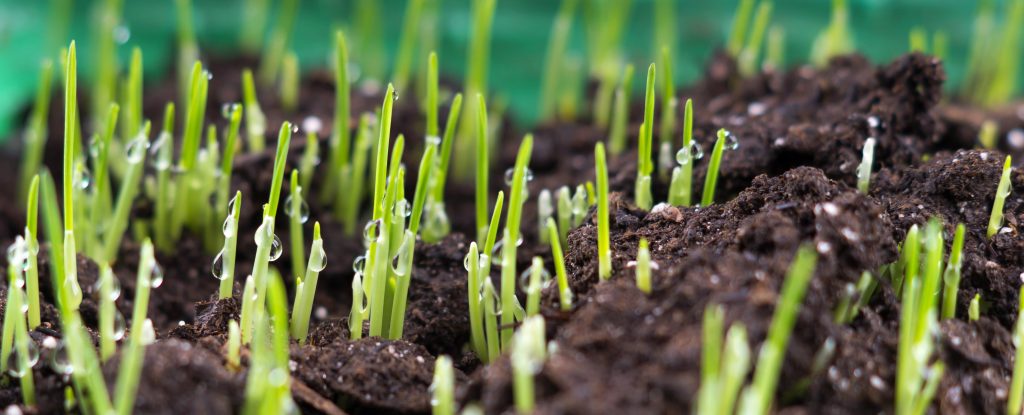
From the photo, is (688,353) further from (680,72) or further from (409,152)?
(680,72)

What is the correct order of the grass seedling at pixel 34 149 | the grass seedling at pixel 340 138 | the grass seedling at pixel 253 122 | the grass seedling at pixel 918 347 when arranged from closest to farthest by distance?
the grass seedling at pixel 918 347, the grass seedling at pixel 340 138, the grass seedling at pixel 253 122, the grass seedling at pixel 34 149

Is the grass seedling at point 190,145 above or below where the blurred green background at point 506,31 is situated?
below

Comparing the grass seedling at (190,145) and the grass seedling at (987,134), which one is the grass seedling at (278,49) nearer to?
the grass seedling at (190,145)

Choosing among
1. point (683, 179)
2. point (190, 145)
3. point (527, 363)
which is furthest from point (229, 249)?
point (683, 179)

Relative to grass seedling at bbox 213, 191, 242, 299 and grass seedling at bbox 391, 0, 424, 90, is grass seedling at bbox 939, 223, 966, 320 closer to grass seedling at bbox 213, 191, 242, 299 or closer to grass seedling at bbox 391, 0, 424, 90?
grass seedling at bbox 213, 191, 242, 299

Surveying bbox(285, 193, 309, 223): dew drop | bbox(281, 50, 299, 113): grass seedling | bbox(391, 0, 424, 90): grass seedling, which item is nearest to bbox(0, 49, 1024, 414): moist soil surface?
bbox(285, 193, 309, 223): dew drop

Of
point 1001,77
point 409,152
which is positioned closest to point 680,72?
point 1001,77

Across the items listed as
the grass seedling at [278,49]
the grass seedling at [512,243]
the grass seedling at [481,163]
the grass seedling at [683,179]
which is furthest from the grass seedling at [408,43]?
the grass seedling at [512,243]
